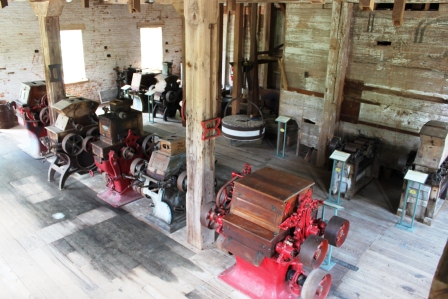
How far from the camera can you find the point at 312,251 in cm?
334

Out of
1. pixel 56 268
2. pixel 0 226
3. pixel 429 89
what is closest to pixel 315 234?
pixel 56 268

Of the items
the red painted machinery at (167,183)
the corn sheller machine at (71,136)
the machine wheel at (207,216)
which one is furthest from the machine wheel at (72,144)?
the machine wheel at (207,216)

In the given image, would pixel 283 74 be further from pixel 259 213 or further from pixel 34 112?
pixel 34 112

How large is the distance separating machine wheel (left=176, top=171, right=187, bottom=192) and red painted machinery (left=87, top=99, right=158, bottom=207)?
3.60 feet

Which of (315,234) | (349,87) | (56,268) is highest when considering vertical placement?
(349,87)

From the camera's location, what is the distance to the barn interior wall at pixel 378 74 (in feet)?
19.4

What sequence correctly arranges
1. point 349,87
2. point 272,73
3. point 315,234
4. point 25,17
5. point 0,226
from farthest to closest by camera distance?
point 272,73, point 25,17, point 349,87, point 0,226, point 315,234

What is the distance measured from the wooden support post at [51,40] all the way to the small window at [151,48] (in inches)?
236

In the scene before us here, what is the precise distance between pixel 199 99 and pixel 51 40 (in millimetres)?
4092

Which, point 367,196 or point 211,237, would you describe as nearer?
point 211,237

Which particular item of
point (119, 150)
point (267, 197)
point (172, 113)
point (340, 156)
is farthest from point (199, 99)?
point (172, 113)

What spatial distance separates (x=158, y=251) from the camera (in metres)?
4.72

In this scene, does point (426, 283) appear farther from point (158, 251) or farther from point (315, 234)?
point (158, 251)

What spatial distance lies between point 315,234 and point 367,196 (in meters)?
2.94
